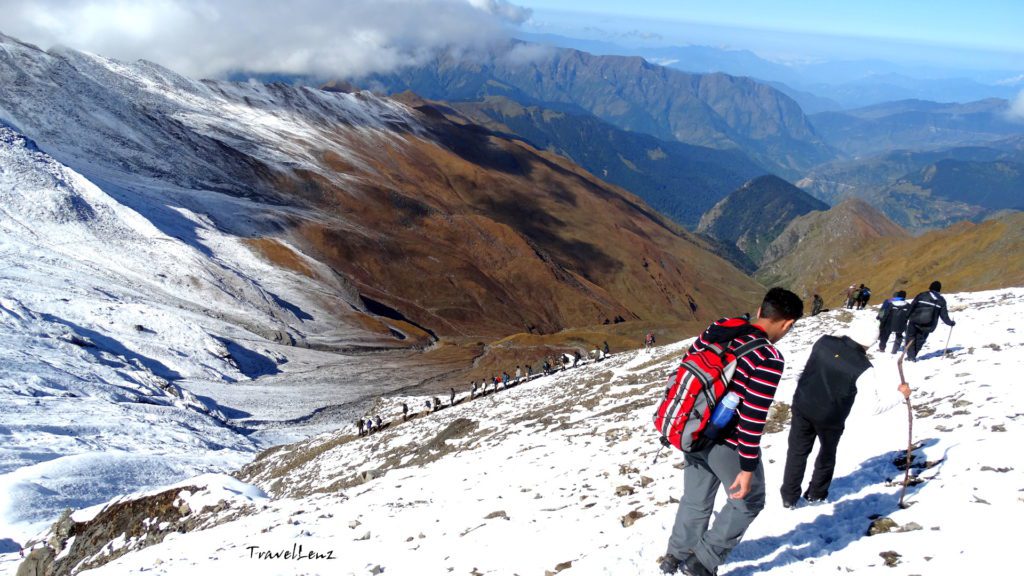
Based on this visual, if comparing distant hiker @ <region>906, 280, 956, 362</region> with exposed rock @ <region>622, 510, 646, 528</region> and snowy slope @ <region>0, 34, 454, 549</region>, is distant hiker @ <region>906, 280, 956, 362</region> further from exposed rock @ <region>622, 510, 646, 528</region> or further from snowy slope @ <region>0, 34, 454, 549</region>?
snowy slope @ <region>0, 34, 454, 549</region>

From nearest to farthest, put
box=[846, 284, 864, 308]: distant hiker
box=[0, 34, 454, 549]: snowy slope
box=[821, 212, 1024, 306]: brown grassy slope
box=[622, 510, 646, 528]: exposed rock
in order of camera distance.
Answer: box=[622, 510, 646, 528]: exposed rock < box=[846, 284, 864, 308]: distant hiker < box=[0, 34, 454, 549]: snowy slope < box=[821, 212, 1024, 306]: brown grassy slope

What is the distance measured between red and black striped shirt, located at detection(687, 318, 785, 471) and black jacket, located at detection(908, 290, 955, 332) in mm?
9630

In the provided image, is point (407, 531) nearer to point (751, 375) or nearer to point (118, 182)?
point (751, 375)

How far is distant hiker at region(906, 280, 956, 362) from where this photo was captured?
13219 millimetres

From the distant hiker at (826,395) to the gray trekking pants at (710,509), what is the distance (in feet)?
4.83

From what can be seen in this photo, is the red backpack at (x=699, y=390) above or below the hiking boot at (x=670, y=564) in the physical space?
above

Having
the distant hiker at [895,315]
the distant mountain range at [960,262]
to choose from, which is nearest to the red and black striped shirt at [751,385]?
the distant hiker at [895,315]

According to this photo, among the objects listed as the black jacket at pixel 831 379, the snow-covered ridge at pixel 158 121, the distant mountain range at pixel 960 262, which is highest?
the snow-covered ridge at pixel 158 121

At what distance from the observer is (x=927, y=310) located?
43.9 ft

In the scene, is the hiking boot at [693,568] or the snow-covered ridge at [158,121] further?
the snow-covered ridge at [158,121]

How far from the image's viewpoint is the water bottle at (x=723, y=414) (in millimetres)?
5996

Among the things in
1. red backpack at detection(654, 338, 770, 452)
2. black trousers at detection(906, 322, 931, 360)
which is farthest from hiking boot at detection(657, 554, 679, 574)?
black trousers at detection(906, 322, 931, 360)

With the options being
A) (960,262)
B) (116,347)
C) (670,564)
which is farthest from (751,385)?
(960,262)

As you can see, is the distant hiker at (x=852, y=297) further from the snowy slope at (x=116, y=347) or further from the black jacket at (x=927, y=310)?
the snowy slope at (x=116, y=347)
